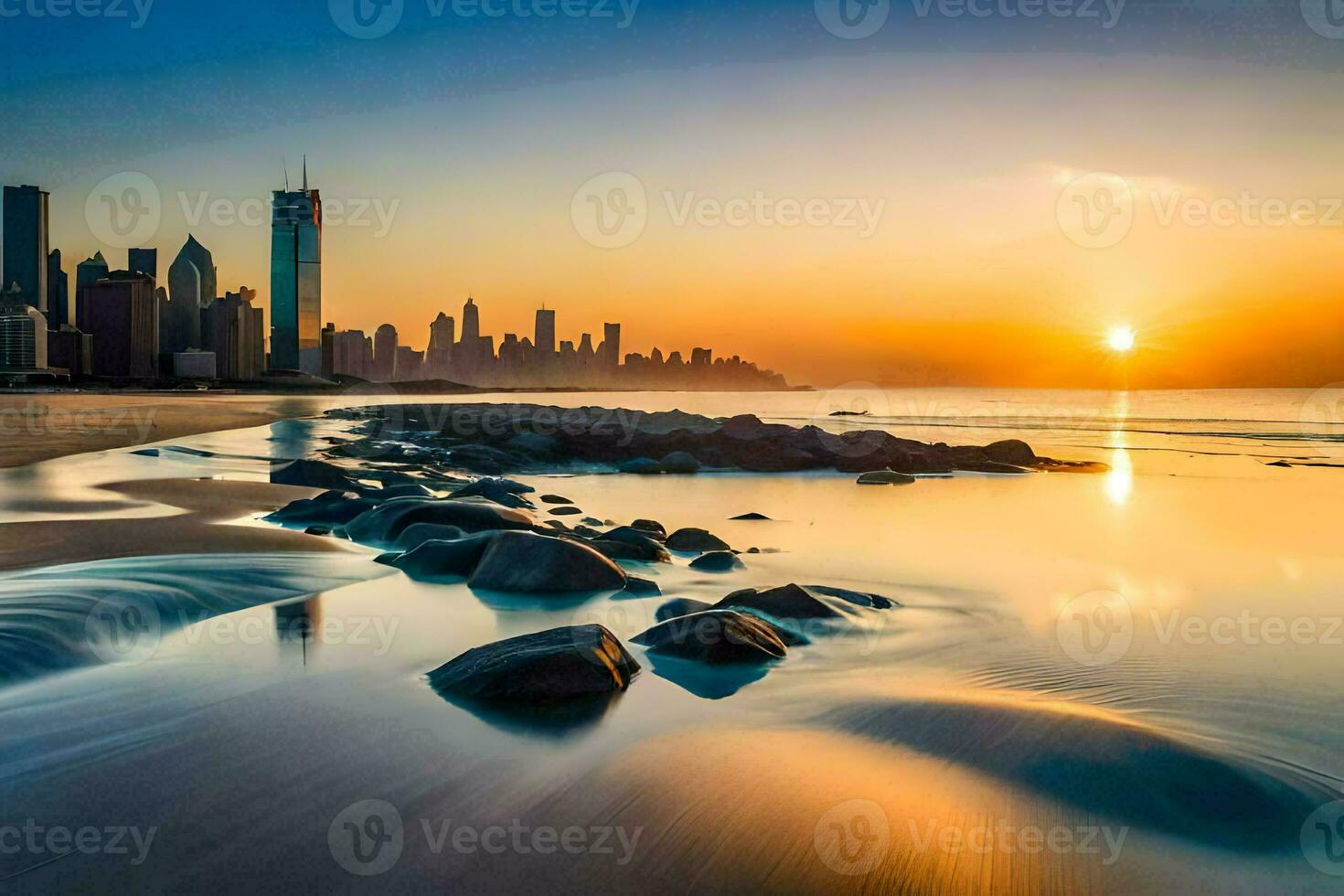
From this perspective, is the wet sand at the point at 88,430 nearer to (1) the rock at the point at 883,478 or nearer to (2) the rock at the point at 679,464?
(2) the rock at the point at 679,464

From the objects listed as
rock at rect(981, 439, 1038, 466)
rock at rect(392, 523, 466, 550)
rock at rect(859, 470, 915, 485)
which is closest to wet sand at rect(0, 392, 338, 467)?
rock at rect(392, 523, 466, 550)

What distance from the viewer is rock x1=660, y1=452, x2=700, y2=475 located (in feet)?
66.3

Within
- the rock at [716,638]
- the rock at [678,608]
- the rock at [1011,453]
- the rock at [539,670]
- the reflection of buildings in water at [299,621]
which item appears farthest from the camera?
the rock at [1011,453]

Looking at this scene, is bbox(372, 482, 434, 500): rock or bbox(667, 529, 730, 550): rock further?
bbox(372, 482, 434, 500): rock

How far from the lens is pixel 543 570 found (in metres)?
6.92

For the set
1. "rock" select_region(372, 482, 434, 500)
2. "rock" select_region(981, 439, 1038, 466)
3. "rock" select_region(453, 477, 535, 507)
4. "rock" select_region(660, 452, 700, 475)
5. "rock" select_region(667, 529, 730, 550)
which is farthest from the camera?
"rock" select_region(981, 439, 1038, 466)

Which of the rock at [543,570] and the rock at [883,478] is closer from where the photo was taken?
the rock at [543,570]

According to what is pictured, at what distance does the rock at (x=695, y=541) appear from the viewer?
9.34 m

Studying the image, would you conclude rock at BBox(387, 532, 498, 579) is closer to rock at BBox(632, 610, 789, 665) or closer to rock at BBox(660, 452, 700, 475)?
rock at BBox(632, 610, 789, 665)

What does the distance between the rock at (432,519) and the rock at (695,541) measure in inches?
62.1

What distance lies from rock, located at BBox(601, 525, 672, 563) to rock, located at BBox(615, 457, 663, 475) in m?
10.5

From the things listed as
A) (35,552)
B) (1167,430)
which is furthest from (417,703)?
Answer: (1167,430)

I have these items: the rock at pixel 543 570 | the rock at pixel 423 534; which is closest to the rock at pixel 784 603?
the rock at pixel 543 570

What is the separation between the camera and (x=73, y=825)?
115 inches
